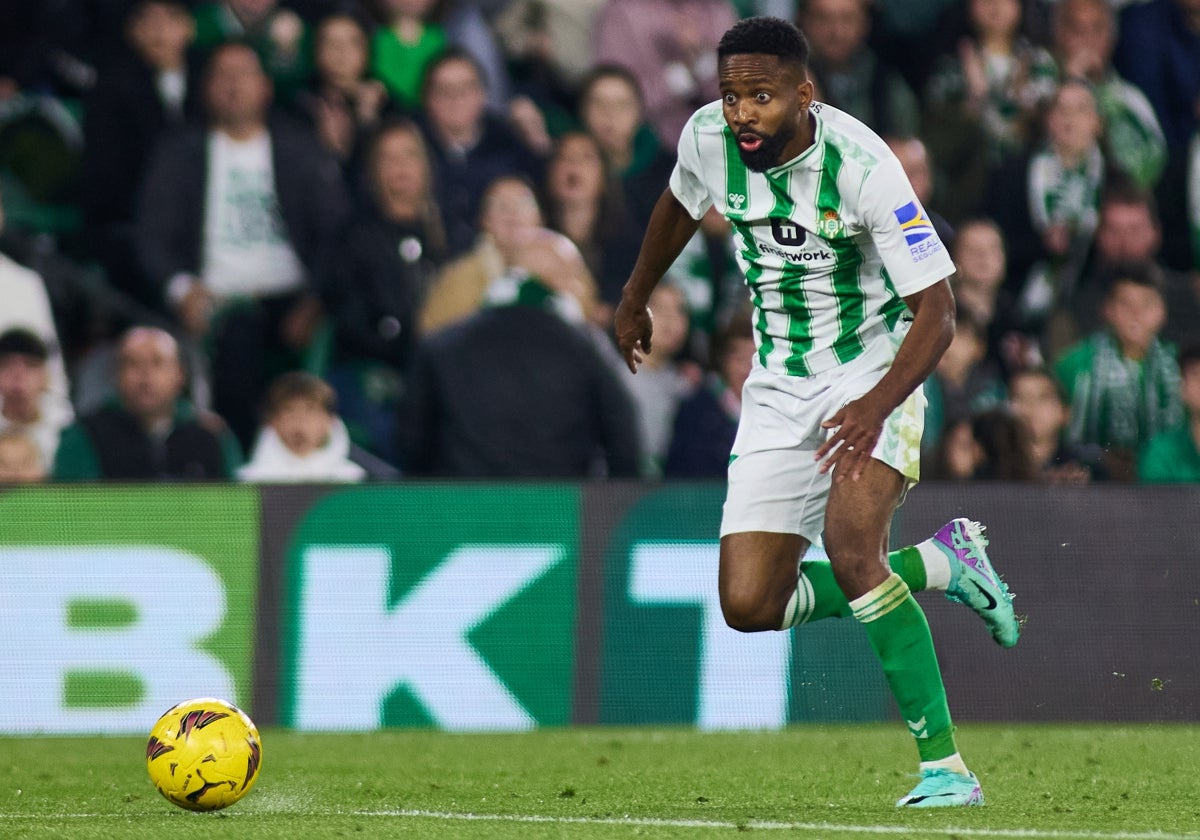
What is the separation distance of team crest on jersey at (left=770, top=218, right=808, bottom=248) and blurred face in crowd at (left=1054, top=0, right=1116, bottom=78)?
5898 mm

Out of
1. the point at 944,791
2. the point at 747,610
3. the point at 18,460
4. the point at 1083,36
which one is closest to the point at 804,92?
the point at 747,610

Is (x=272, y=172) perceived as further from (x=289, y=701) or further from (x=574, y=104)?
(x=289, y=701)

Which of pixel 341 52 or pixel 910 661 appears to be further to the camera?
pixel 341 52

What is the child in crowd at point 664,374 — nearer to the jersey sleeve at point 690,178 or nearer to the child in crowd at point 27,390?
the child in crowd at point 27,390

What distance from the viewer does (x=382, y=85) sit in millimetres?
10078

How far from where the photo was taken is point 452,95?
32.4 ft

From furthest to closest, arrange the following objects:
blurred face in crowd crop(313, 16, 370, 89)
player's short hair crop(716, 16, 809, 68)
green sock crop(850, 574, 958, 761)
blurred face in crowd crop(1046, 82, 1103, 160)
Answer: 1. blurred face in crowd crop(1046, 82, 1103, 160)
2. blurred face in crowd crop(313, 16, 370, 89)
3. green sock crop(850, 574, 958, 761)
4. player's short hair crop(716, 16, 809, 68)

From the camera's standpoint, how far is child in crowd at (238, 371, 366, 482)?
8836 millimetres

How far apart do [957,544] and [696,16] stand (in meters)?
5.63

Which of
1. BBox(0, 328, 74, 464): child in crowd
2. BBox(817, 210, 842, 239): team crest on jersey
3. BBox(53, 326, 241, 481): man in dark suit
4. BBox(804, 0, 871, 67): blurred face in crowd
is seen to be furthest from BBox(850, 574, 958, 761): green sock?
BBox(804, 0, 871, 67): blurred face in crowd

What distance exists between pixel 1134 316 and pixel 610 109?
9.87 feet

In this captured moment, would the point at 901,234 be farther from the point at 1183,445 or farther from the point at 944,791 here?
the point at 1183,445

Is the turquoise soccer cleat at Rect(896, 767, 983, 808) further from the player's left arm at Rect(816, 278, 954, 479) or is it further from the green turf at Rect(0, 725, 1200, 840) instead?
the player's left arm at Rect(816, 278, 954, 479)

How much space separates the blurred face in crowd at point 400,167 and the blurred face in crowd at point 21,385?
1956 millimetres
